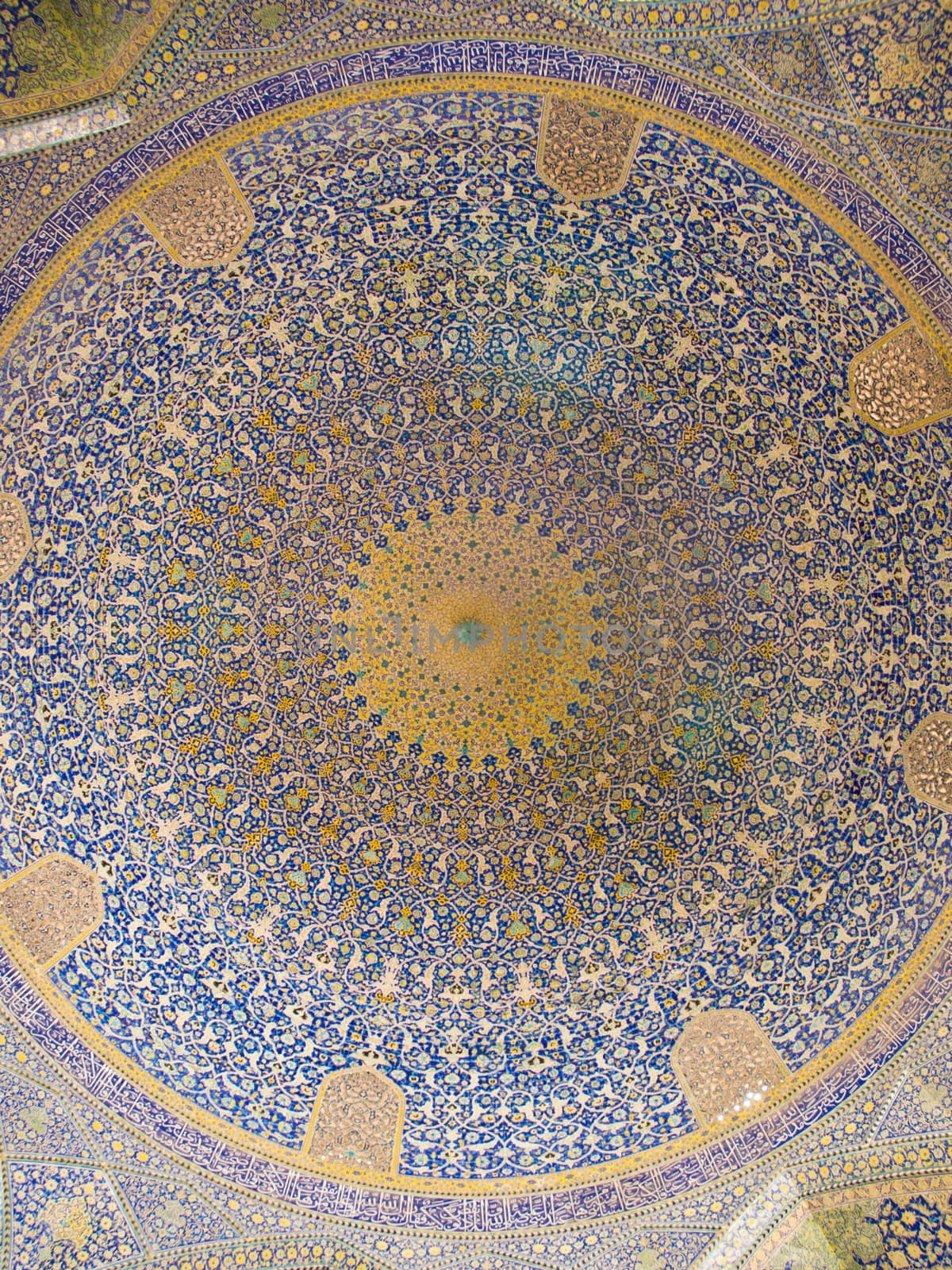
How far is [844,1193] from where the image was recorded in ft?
20.6

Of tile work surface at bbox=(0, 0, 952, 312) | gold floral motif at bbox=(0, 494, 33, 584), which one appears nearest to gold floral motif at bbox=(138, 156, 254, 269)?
tile work surface at bbox=(0, 0, 952, 312)

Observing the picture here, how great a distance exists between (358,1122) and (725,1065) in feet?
8.58

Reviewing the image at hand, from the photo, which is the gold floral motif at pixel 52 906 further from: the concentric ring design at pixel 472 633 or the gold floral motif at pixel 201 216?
the gold floral motif at pixel 201 216

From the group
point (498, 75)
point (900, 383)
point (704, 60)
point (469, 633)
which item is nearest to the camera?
point (704, 60)

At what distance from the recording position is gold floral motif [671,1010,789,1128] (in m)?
6.72

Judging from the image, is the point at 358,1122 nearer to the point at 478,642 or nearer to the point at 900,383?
the point at 478,642

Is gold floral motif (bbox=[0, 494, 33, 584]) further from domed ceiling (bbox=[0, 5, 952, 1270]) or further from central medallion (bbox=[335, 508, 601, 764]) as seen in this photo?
central medallion (bbox=[335, 508, 601, 764])

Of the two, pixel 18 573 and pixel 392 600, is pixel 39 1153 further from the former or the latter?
pixel 392 600

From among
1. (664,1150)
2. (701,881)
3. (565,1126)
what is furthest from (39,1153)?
(701,881)

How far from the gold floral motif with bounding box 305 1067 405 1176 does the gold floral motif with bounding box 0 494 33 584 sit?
4208 millimetres

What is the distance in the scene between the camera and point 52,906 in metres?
6.66

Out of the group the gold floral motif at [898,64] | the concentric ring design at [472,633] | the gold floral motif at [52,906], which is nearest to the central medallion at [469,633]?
the concentric ring design at [472,633]

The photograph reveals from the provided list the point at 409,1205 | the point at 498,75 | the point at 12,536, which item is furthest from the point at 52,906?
the point at 498,75

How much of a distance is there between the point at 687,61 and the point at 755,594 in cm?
367
